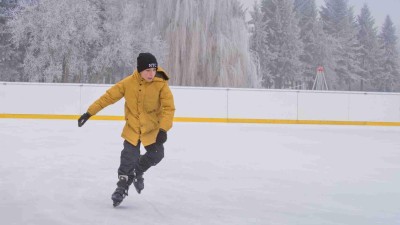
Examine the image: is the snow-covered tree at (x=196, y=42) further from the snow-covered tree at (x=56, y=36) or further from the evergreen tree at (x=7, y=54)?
the evergreen tree at (x=7, y=54)

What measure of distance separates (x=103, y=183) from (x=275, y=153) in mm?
4273

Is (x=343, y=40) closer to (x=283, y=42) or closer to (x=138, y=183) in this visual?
(x=283, y=42)

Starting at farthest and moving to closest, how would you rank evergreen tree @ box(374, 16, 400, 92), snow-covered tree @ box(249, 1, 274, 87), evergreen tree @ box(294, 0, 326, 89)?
1. evergreen tree @ box(374, 16, 400, 92)
2. evergreen tree @ box(294, 0, 326, 89)
3. snow-covered tree @ box(249, 1, 274, 87)

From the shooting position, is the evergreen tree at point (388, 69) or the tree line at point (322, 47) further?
the evergreen tree at point (388, 69)

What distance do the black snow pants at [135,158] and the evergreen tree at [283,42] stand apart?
48.9 m

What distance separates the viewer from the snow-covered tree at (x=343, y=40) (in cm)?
6089

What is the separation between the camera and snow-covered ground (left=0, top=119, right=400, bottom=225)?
444cm

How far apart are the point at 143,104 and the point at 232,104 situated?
13.8 metres

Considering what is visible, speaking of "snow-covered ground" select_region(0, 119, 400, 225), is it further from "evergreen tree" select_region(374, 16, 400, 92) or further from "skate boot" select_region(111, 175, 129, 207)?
"evergreen tree" select_region(374, 16, 400, 92)

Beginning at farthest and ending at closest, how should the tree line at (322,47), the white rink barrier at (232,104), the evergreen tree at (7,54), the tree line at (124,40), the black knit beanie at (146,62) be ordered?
the tree line at (322,47) < the evergreen tree at (7,54) < the tree line at (124,40) < the white rink barrier at (232,104) < the black knit beanie at (146,62)

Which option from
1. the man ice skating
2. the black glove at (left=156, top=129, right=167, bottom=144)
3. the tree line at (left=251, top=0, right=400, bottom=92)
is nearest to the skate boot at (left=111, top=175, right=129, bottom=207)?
the man ice skating

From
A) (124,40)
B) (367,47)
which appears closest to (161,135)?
(124,40)

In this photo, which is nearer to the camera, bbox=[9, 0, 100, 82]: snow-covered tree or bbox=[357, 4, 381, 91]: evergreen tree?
bbox=[9, 0, 100, 82]: snow-covered tree

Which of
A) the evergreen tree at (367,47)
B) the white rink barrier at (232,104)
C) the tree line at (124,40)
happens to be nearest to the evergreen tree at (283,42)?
the evergreen tree at (367,47)
